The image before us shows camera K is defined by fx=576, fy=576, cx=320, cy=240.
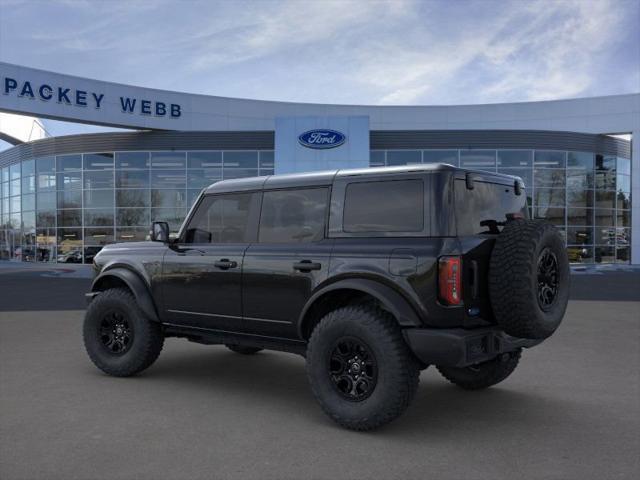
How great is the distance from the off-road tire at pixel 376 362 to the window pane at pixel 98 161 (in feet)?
82.2

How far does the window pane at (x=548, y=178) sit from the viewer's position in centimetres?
2670

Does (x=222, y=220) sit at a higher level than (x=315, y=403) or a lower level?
higher

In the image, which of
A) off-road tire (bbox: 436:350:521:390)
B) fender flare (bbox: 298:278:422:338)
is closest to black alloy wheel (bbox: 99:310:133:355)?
fender flare (bbox: 298:278:422:338)

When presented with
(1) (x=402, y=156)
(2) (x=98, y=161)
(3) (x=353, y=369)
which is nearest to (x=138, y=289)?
(3) (x=353, y=369)

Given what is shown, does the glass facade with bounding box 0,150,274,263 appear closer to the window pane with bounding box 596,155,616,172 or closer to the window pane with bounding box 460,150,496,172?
the window pane with bounding box 460,150,496,172

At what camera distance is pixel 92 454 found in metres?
3.78

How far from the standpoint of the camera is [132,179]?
26.9m

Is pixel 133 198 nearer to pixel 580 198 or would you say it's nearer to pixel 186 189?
pixel 186 189

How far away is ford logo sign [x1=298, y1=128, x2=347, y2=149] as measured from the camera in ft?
80.9

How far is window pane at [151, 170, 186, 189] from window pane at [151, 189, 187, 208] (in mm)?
280

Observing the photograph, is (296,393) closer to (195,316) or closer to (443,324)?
(195,316)

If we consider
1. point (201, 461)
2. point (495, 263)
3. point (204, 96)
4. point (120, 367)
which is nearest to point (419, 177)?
point (495, 263)

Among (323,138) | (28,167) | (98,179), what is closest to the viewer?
(323,138)

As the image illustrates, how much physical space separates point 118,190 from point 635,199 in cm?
2549
